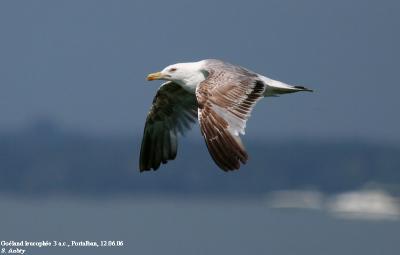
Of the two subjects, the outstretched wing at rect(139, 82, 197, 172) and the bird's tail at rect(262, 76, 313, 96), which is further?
the outstretched wing at rect(139, 82, 197, 172)

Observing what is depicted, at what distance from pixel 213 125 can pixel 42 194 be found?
2079cm

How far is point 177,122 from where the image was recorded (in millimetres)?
17078

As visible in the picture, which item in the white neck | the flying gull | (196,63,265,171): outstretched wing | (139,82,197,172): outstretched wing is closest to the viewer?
(196,63,265,171): outstretched wing

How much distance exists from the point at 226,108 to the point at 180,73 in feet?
5.63

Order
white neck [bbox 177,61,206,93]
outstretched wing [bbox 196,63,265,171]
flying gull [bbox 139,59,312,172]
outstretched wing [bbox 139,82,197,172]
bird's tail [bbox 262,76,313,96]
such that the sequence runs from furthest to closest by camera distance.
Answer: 1. outstretched wing [bbox 139,82,197,172]
2. white neck [bbox 177,61,206,93]
3. bird's tail [bbox 262,76,313,96]
4. flying gull [bbox 139,59,312,172]
5. outstretched wing [bbox 196,63,265,171]

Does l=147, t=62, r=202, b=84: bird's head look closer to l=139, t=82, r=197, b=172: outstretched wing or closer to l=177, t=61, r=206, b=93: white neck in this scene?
l=177, t=61, r=206, b=93: white neck

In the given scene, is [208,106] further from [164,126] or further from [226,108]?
[164,126]

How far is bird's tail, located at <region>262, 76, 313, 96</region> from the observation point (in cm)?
1531

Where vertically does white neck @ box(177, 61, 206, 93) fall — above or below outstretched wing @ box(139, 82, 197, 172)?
above

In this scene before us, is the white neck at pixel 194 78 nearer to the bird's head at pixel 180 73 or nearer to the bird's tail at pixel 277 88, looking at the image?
the bird's head at pixel 180 73

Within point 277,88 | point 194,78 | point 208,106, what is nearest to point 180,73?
A: point 194,78

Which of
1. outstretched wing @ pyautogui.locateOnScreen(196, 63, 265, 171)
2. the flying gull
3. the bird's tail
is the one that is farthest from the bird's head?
the bird's tail

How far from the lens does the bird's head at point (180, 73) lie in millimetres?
15852

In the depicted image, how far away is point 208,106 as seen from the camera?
14414 millimetres
